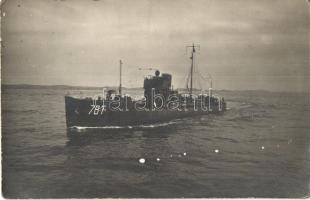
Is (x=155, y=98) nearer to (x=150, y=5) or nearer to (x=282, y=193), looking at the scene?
(x=150, y=5)

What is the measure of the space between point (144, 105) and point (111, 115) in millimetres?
685

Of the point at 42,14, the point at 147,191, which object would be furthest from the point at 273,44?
the point at 42,14

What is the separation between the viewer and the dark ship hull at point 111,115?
16.8 ft

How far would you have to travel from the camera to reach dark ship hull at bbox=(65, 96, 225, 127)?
511 centimetres

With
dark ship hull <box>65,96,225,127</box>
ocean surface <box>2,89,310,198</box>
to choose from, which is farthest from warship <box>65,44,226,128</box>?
ocean surface <box>2,89,310,198</box>

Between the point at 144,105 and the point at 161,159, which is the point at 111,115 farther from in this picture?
the point at 161,159

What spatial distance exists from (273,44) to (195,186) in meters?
2.52

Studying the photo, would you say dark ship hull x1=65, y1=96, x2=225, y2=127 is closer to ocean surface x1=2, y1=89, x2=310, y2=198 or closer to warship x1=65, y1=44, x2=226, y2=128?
warship x1=65, y1=44, x2=226, y2=128

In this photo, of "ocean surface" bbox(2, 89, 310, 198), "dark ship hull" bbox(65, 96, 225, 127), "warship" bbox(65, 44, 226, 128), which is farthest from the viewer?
"dark ship hull" bbox(65, 96, 225, 127)

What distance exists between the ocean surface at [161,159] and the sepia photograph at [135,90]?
0.05ft

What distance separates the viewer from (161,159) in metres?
4.52

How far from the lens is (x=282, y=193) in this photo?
171 inches

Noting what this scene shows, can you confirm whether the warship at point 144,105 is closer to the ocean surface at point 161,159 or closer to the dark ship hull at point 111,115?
the dark ship hull at point 111,115

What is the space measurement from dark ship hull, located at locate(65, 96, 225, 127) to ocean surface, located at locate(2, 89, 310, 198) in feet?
1.30
